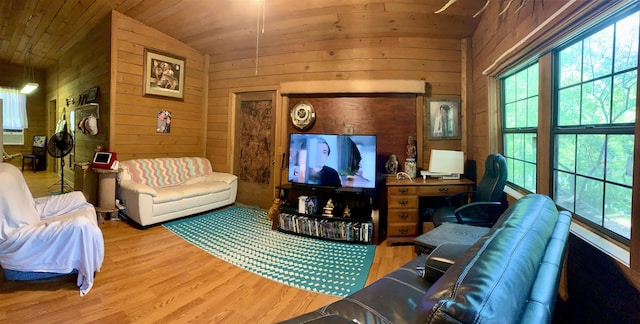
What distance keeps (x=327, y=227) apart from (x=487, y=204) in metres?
1.62

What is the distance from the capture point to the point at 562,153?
6.47 ft

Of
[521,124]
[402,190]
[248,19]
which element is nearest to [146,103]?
[248,19]

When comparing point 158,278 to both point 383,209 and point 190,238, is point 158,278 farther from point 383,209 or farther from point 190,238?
point 383,209

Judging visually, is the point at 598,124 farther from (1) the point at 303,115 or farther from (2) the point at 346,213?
(1) the point at 303,115

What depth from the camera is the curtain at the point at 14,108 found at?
7146 millimetres

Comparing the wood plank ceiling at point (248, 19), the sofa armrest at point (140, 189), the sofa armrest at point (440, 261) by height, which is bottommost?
the sofa armrest at point (440, 261)

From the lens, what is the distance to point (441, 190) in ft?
10.1

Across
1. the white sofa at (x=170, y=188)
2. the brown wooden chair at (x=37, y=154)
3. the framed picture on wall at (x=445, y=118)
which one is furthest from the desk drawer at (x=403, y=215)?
the brown wooden chair at (x=37, y=154)

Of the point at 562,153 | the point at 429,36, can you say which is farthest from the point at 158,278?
the point at 429,36

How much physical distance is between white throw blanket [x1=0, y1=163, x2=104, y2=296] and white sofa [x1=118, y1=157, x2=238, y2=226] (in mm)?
1256

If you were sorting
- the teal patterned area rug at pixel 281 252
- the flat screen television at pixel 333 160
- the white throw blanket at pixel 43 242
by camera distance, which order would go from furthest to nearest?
the flat screen television at pixel 333 160 → the teal patterned area rug at pixel 281 252 → the white throw blanket at pixel 43 242

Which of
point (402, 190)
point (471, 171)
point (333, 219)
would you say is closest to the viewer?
point (402, 190)

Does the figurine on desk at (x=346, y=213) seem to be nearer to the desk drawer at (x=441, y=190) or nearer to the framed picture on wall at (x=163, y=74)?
the desk drawer at (x=441, y=190)

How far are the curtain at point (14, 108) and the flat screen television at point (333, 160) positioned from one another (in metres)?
8.45
